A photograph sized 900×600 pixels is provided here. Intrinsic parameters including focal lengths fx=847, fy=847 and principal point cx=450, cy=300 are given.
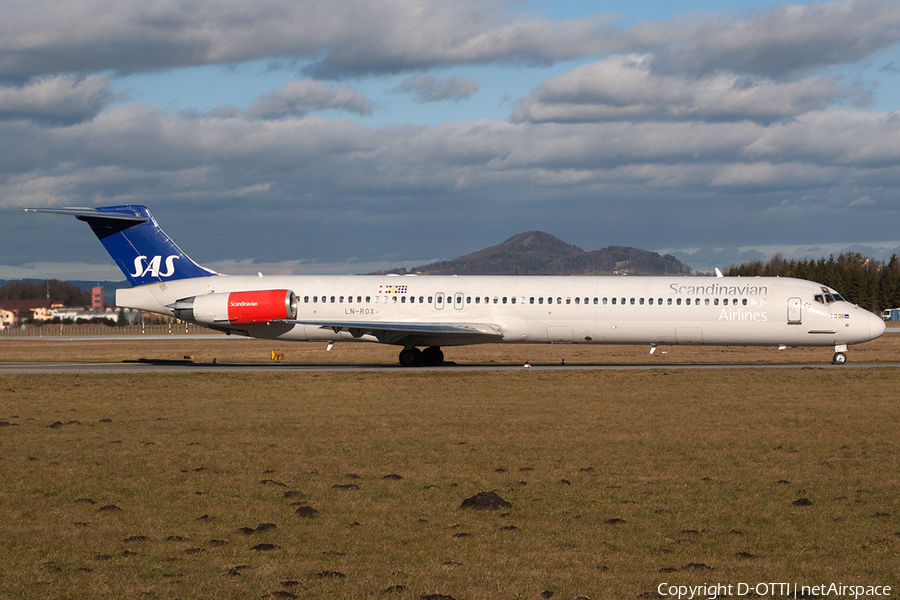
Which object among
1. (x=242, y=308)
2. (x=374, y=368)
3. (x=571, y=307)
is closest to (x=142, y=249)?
(x=242, y=308)

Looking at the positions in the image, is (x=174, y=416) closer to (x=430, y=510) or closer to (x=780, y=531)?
(x=430, y=510)

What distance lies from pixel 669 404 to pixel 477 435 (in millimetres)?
6987

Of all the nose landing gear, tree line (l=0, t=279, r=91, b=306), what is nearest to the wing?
the nose landing gear

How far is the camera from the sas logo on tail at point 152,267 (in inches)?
1583

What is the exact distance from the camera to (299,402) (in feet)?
77.5

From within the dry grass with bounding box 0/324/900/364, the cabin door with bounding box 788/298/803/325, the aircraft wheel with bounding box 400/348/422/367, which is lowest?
the dry grass with bounding box 0/324/900/364

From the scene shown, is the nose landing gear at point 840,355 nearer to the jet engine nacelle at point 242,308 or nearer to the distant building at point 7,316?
the jet engine nacelle at point 242,308

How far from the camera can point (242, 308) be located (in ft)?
123

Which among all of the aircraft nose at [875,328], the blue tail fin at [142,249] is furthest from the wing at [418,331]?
the aircraft nose at [875,328]

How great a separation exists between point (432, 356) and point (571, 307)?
22.6 ft

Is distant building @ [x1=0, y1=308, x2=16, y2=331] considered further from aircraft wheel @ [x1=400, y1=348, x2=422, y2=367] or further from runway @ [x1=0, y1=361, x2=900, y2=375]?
aircraft wheel @ [x1=400, y1=348, x2=422, y2=367]

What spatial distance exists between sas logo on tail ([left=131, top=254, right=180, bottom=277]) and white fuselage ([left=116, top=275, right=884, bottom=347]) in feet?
1.91

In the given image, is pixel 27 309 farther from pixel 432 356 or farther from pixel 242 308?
pixel 432 356

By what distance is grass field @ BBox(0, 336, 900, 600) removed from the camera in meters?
8.38
